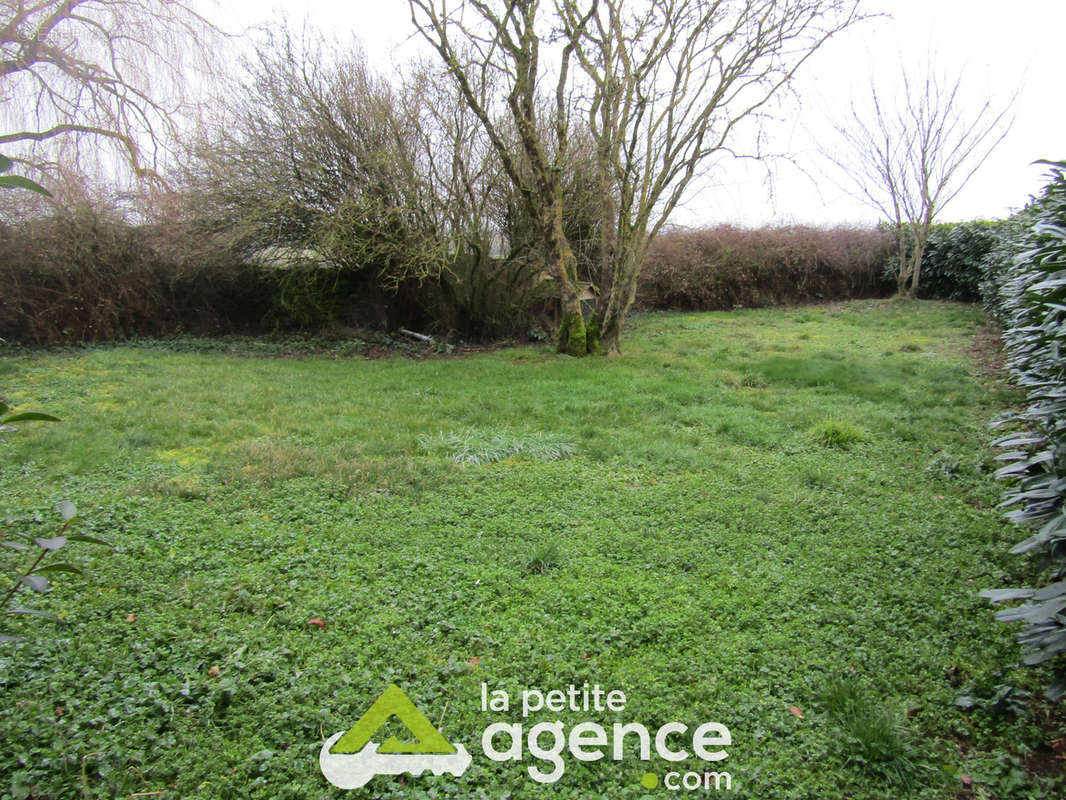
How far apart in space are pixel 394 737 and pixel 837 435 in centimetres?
436

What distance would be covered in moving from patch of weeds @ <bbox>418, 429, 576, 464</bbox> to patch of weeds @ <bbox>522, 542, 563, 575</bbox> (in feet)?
5.11

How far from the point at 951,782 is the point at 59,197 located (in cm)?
1338

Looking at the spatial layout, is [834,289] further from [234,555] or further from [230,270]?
[234,555]

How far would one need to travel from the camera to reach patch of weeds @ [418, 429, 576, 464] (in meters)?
4.59

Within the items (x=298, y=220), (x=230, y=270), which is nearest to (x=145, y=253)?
(x=230, y=270)

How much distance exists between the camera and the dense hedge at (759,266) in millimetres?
16156

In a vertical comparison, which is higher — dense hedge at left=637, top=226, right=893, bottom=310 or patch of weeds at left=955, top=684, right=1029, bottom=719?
dense hedge at left=637, top=226, right=893, bottom=310

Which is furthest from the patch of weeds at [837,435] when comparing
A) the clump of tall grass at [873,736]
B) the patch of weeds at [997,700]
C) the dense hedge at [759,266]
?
the dense hedge at [759,266]

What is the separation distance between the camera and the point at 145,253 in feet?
36.1

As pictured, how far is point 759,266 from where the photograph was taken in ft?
53.9

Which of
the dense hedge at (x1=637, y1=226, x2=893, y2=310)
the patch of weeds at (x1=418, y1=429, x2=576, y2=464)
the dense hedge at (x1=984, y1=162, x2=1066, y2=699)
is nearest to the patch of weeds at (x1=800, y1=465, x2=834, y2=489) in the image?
the dense hedge at (x1=984, y1=162, x2=1066, y2=699)

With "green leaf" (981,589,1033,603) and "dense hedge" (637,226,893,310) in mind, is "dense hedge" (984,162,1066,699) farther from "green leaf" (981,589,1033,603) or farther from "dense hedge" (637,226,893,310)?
"dense hedge" (637,226,893,310)

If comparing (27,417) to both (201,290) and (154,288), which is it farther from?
(201,290)

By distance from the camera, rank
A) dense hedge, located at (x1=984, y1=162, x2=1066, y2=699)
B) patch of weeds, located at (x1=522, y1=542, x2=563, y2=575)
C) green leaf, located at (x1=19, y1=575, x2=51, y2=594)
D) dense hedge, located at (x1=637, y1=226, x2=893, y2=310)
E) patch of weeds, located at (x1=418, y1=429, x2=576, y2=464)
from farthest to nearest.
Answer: dense hedge, located at (x1=637, y1=226, x2=893, y2=310) → patch of weeds, located at (x1=418, y1=429, x2=576, y2=464) → patch of weeds, located at (x1=522, y1=542, x2=563, y2=575) → dense hedge, located at (x1=984, y1=162, x2=1066, y2=699) → green leaf, located at (x1=19, y1=575, x2=51, y2=594)
